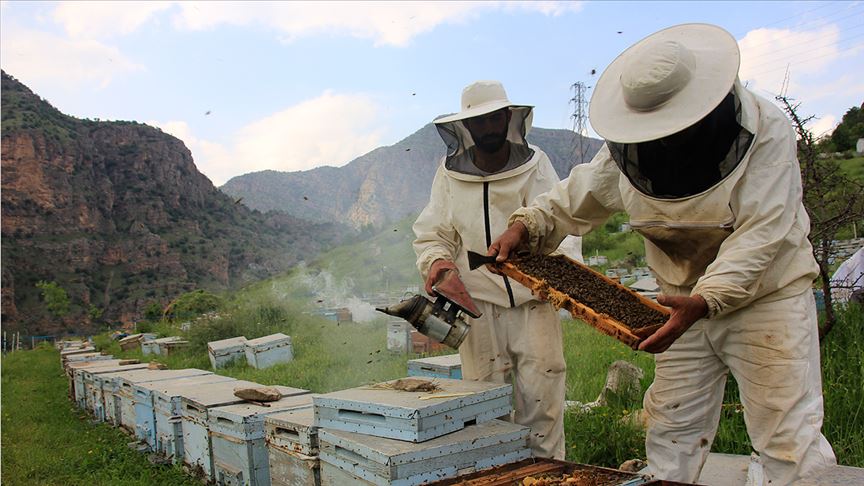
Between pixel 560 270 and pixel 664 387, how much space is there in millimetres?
679

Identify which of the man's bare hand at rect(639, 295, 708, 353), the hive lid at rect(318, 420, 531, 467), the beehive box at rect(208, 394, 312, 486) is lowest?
the beehive box at rect(208, 394, 312, 486)

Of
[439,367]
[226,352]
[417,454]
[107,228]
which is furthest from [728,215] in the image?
[107,228]

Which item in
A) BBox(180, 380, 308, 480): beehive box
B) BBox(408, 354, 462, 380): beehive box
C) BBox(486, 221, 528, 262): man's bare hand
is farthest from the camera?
BBox(408, 354, 462, 380): beehive box

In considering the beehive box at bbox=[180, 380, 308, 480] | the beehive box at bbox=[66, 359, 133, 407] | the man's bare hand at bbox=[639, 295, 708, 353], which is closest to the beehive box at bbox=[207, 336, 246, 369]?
the beehive box at bbox=[66, 359, 133, 407]

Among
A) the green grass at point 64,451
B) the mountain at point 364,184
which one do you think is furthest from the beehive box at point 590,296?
the mountain at point 364,184

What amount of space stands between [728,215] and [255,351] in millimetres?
8549

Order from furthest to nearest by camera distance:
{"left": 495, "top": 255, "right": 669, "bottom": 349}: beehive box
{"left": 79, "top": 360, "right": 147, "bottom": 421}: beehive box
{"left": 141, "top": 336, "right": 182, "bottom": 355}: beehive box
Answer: {"left": 141, "top": 336, "right": 182, "bottom": 355}: beehive box
{"left": 79, "top": 360, "right": 147, "bottom": 421}: beehive box
{"left": 495, "top": 255, "right": 669, "bottom": 349}: beehive box

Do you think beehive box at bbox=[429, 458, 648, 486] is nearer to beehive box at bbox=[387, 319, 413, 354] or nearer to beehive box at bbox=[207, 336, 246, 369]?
beehive box at bbox=[387, 319, 413, 354]

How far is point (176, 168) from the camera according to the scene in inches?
2682

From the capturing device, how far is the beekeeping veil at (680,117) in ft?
7.76

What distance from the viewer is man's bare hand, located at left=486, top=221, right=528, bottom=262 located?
10.0ft

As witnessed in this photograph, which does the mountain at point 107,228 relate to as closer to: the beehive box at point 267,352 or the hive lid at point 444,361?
the beehive box at point 267,352

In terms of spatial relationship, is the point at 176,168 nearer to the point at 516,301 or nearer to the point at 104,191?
the point at 104,191

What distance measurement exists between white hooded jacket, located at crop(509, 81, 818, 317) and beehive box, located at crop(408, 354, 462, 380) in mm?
2513
